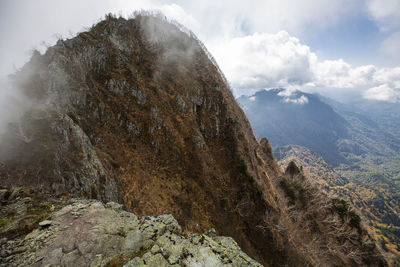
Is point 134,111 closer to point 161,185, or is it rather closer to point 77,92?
point 77,92

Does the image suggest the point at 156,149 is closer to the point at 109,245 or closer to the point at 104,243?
the point at 104,243

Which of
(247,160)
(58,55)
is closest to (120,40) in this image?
(58,55)

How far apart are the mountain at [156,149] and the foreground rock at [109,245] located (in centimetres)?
169

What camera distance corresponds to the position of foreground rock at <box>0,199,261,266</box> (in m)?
6.62

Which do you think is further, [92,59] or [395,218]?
[395,218]

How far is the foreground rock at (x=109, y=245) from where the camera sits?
662 cm

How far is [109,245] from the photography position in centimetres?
758

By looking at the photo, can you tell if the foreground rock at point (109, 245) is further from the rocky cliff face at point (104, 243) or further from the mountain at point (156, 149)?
the mountain at point (156, 149)

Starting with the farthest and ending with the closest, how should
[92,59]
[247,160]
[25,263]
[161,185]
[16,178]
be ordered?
[247,160], [92,59], [161,185], [16,178], [25,263]

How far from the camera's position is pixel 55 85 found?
20.9 meters

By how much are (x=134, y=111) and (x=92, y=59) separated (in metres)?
11.6

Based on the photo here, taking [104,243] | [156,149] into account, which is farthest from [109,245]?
[156,149]

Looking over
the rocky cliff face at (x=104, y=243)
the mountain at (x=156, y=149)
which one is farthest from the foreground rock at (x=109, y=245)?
the mountain at (x=156, y=149)

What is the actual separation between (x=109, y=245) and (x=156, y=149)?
2062 cm
